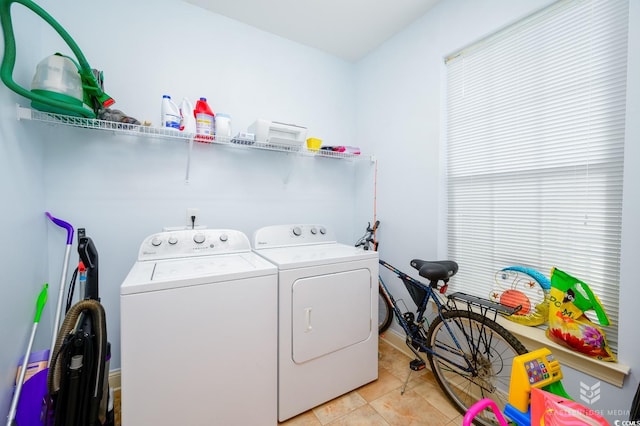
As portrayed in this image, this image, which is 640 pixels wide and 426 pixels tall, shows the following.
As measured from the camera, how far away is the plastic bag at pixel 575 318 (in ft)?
4.07

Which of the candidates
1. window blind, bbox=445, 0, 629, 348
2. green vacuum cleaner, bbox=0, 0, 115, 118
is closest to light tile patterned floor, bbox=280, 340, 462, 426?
window blind, bbox=445, 0, 629, 348

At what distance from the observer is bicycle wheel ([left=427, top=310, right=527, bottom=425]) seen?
1.56 metres

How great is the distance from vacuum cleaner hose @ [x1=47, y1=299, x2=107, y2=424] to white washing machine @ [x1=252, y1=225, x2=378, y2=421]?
80cm

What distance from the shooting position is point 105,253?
1745 millimetres

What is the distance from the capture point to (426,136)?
2105 millimetres

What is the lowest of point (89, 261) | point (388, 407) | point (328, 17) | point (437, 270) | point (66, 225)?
point (388, 407)

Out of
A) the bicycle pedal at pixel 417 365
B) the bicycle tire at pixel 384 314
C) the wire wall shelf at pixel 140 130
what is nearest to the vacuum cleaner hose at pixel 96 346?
the wire wall shelf at pixel 140 130

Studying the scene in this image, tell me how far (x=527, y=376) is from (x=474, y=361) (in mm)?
741

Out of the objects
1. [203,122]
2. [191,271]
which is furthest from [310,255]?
[203,122]

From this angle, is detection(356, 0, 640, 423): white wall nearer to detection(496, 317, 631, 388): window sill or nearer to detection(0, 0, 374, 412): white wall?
detection(496, 317, 631, 388): window sill

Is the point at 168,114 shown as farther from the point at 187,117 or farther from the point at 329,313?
the point at 329,313

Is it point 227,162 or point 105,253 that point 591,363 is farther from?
point 105,253

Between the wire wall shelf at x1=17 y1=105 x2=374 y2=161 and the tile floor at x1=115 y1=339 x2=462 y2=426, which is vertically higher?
the wire wall shelf at x1=17 y1=105 x2=374 y2=161

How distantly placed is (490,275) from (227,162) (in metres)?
2.14
